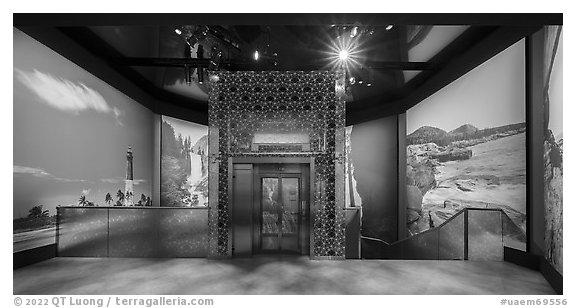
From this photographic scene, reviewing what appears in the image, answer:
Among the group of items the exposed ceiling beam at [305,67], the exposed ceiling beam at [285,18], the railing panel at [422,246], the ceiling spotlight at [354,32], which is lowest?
the railing panel at [422,246]

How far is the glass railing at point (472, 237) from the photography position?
5.23 metres

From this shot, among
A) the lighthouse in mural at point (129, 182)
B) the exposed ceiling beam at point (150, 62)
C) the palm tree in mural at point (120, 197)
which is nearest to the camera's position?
the exposed ceiling beam at point (150, 62)

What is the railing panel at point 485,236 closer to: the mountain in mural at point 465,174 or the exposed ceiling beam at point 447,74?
the mountain in mural at point 465,174

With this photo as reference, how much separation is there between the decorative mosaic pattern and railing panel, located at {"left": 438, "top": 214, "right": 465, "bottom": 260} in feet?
6.68

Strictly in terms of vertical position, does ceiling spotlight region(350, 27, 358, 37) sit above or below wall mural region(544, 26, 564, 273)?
above

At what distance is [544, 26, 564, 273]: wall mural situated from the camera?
4.13 meters

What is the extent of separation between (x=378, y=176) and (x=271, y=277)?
362cm

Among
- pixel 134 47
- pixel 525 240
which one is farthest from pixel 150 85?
pixel 525 240

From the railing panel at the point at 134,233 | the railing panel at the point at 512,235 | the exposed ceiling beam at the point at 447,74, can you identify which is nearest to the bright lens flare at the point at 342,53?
the exposed ceiling beam at the point at 447,74

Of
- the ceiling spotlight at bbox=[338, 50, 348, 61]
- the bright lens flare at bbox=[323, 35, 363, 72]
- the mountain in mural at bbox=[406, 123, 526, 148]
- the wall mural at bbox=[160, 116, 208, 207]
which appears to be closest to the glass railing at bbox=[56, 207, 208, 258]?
the wall mural at bbox=[160, 116, 208, 207]

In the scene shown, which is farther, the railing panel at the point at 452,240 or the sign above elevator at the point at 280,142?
the sign above elevator at the point at 280,142

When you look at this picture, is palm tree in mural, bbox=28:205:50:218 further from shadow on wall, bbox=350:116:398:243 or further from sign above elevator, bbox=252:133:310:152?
shadow on wall, bbox=350:116:398:243

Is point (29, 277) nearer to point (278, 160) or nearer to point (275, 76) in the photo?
point (278, 160)

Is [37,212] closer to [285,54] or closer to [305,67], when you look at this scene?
[285,54]
